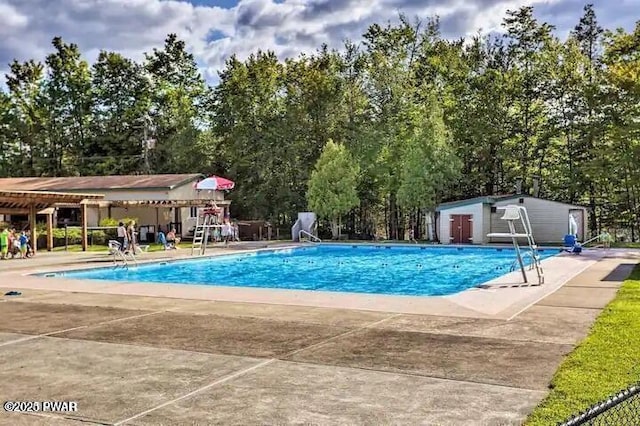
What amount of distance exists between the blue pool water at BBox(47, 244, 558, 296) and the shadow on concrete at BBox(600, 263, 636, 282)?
9.61ft

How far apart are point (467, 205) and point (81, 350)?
22.2m

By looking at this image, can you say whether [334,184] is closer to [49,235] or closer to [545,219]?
[545,219]

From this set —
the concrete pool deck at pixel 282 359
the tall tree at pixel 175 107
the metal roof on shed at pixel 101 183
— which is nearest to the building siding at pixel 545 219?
the metal roof on shed at pixel 101 183

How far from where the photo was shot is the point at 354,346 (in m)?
6.48

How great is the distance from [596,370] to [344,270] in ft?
44.7

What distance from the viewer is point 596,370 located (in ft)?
17.0

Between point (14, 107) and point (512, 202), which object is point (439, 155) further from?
point (14, 107)

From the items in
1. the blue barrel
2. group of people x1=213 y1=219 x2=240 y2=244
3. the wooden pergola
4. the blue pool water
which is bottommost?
the blue pool water

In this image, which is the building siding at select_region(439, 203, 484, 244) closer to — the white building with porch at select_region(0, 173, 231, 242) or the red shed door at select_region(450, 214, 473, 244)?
the red shed door at select_region(450, 214, 473, 244)

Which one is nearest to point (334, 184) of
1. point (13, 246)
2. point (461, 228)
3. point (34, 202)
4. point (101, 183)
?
point (461, 228)

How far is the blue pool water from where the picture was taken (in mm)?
15289

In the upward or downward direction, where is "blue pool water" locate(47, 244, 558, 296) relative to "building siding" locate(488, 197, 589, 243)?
downward

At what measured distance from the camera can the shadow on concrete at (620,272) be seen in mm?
12527

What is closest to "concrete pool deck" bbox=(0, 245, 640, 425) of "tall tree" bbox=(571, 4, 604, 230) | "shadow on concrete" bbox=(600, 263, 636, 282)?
"shadow on concrete" bbox=(600, 263, 636, 282)
